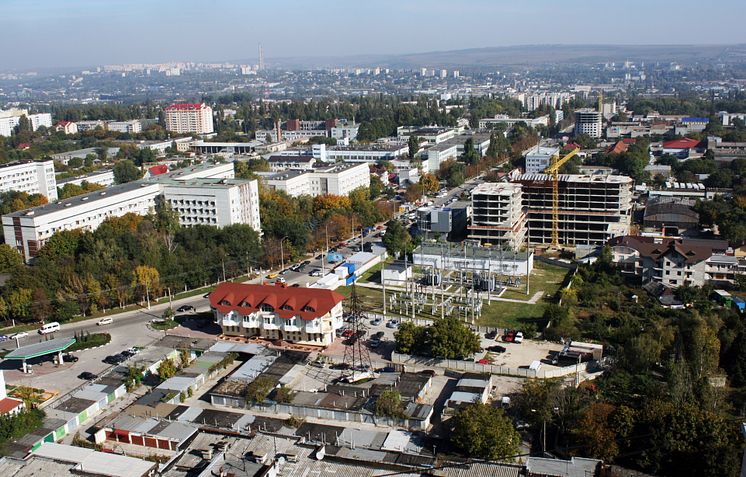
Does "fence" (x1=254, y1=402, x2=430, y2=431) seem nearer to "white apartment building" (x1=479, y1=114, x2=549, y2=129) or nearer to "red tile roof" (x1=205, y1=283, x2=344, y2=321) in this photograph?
"red tile roof" (x1=205, y1=283, x2=344, y2=321)

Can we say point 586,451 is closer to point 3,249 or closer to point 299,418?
point 299,418

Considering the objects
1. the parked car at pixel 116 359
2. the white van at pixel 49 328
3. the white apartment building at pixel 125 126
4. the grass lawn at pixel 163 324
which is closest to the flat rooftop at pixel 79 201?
the white van at pixel 49 328

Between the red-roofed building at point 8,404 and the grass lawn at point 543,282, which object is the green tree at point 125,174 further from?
the red-roofed building at point 8,404

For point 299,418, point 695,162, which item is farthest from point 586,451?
point 695,162

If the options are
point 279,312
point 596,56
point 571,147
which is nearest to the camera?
point 279,312

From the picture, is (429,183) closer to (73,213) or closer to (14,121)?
(73,213)

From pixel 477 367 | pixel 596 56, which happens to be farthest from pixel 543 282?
pixel 596 56
